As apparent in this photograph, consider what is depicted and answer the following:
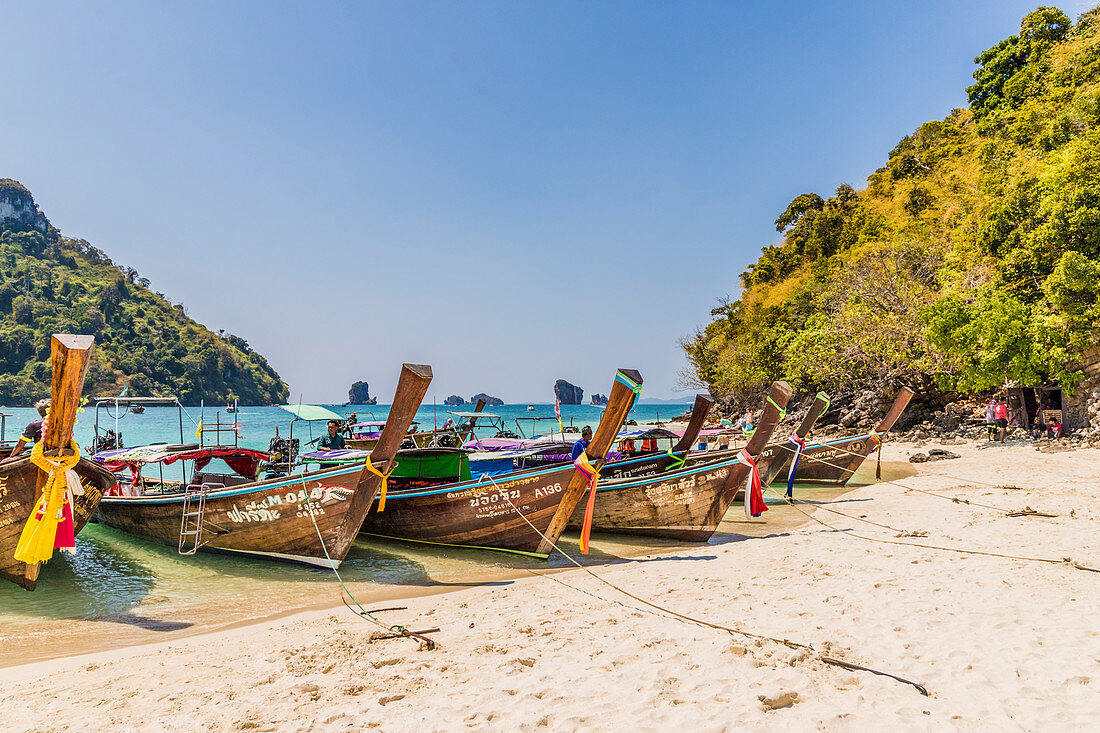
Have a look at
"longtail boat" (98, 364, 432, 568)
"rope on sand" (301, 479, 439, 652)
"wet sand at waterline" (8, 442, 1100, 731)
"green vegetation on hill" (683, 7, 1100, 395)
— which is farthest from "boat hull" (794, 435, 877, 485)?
"rope on sand" (301, 479, 439, 652)

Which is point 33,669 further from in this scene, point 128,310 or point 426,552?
point 128,310

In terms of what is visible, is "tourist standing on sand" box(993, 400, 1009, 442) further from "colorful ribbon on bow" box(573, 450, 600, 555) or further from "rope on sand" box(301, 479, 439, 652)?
"rope on sand" box(301, 479, 439, 652)

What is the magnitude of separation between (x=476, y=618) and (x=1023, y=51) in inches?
2066

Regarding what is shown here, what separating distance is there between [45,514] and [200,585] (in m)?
2.40

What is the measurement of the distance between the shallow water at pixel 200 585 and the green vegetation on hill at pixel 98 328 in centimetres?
8533

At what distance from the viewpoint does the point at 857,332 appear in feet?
90.4

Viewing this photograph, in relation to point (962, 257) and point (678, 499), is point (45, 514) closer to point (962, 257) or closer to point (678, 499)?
point (678, 499)

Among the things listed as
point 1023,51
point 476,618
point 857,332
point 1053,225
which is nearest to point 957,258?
point 857,332

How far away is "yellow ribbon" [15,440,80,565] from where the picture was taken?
21.2 feet

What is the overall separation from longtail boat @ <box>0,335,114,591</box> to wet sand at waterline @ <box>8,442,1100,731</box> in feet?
7.36

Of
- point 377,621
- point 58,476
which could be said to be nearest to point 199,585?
point 58,476

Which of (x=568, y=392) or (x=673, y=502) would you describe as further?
(x=568, y=392)

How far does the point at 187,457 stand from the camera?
11.8m

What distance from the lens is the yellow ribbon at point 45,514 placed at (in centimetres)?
646
